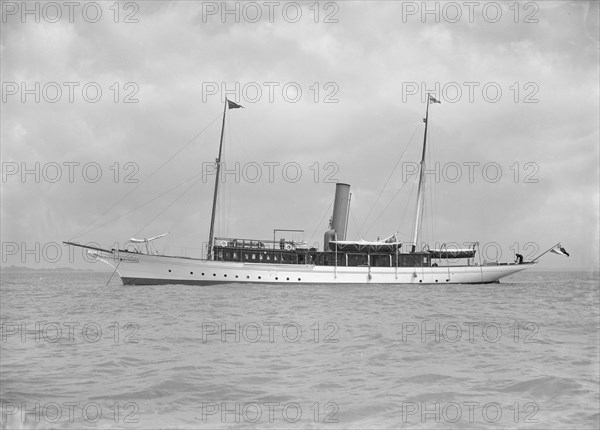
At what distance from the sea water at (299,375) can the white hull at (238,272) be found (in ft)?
90.4

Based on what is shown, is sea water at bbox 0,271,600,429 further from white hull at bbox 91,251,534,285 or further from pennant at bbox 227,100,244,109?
pennant at bbox 227,100,244,109

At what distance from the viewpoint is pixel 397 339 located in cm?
1412

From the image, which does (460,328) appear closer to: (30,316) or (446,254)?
(30,316)

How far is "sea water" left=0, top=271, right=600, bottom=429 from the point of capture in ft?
25.2

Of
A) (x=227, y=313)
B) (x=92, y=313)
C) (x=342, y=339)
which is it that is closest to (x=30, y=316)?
(x=92, y=313)

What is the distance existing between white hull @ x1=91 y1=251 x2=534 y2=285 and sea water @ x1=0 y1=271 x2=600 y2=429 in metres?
27.6

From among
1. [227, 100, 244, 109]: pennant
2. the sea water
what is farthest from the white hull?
the sea water

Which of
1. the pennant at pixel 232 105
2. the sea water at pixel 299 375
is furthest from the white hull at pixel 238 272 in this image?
the sea water at pixel 299 375

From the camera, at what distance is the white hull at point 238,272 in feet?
150

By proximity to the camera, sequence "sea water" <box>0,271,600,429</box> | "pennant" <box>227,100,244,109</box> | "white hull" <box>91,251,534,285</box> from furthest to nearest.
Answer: "pennant" <box>227,100,244,109</box> → "white hull" <box>91,251,534,285</box> → "sea water" <box>0,271,600,429</box>

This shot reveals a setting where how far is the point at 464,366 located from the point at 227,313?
12431 millimetres

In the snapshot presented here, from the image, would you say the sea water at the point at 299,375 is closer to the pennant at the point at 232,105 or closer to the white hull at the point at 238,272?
the white hull at the point at 238,272

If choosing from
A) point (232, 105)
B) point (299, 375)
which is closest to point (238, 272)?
point (232, 105)

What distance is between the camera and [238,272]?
152 feet
